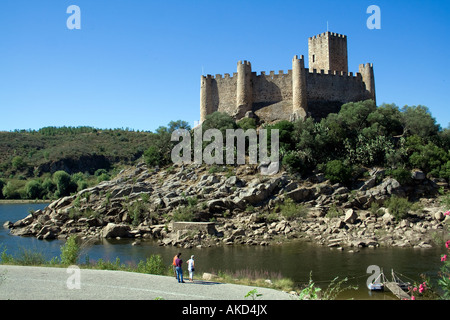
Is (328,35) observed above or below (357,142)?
above

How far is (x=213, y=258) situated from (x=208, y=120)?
17.0m

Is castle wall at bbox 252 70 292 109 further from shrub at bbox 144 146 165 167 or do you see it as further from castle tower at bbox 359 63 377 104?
shrub at bbox 144 146 165 167

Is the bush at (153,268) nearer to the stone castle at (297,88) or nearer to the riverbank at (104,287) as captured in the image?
the riverbank at (104,287)

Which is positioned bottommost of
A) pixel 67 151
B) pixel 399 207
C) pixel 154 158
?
pixel 399 207

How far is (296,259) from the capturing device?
1977cm

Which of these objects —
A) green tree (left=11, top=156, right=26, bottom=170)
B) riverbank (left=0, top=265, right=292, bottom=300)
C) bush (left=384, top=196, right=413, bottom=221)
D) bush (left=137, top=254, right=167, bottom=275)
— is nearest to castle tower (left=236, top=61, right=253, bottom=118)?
bush (left=384, top=196, right=413, bottom=221)

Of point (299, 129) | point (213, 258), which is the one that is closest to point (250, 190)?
point (299, 129)

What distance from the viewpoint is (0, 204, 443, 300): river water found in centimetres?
1642

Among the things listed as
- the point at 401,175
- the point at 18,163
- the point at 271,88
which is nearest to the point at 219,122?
the point at 271,88

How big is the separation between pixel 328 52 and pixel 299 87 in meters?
5.75

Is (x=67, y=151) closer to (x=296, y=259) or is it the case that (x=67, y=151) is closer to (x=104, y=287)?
(x=296, y=259)

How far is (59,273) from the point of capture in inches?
477

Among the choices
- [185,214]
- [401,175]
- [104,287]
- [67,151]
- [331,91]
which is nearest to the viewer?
[104,287]

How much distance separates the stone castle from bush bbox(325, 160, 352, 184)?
19.1 feet
